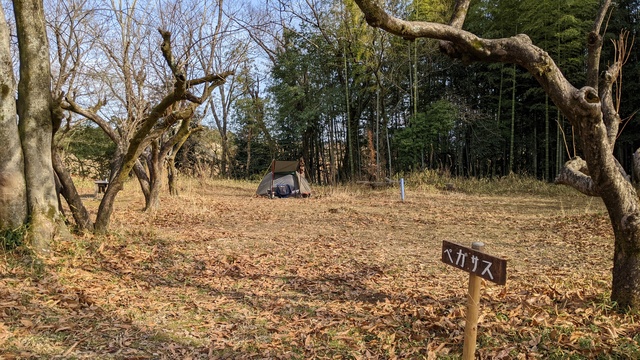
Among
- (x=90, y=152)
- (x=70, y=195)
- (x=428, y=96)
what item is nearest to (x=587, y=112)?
(x=70, y=195)

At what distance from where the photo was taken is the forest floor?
263 centimetres

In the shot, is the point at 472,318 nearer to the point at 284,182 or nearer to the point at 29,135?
the point at 29,135

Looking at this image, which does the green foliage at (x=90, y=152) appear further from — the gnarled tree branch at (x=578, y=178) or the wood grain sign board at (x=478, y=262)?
the wood grain sign board at (x=478, y=262)

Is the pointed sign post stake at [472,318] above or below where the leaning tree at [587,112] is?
below

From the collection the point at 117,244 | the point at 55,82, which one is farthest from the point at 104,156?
the point at 117,244

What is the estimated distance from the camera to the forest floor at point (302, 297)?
263cm

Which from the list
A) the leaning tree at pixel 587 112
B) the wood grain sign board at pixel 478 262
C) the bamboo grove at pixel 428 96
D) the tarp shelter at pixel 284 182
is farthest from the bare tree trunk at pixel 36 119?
the bamboo grove at pixel 428 96

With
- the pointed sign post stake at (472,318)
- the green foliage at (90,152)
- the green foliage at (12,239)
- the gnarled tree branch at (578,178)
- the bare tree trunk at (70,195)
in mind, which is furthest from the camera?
the green foliage at (90,152)

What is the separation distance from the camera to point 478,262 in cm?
213

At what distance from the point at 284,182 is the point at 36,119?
9387 mm

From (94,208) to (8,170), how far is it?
5.61 m

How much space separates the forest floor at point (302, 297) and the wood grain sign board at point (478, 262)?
65cm

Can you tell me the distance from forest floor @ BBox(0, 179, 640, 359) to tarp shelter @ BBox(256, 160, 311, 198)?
6476 millimetres

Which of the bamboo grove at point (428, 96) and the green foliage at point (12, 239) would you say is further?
the bamboo grove at point (428, 96)
